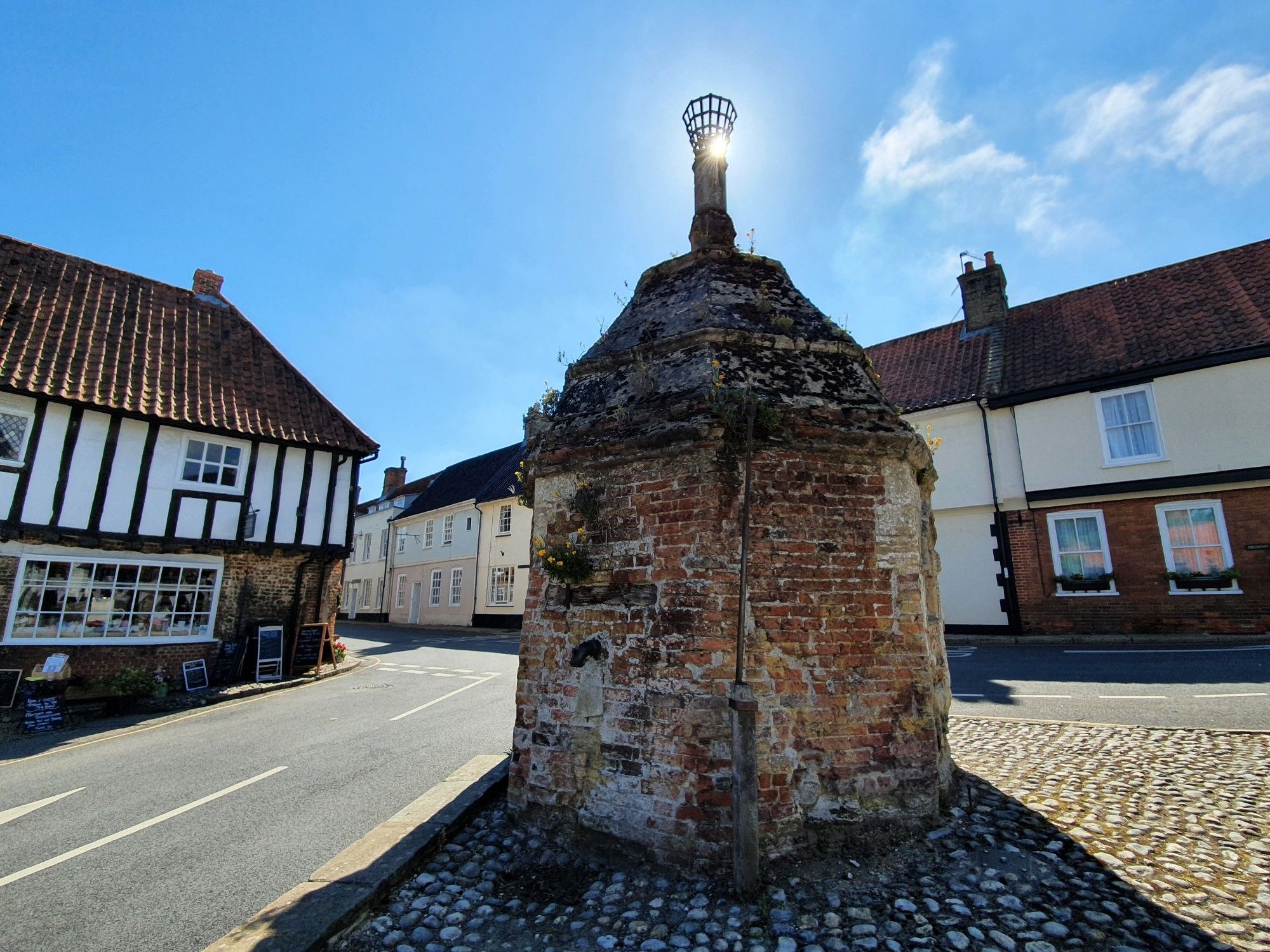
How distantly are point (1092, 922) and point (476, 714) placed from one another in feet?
26.4

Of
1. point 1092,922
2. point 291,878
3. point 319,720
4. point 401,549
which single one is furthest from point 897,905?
point 401,549

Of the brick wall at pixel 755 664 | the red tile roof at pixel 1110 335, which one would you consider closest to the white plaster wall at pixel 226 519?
the brick wall at pixel 755 664

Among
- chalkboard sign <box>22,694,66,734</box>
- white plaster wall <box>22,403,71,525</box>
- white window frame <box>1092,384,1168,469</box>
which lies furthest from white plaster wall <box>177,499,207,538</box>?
white window frame <box>1092,384,1168,469</box>

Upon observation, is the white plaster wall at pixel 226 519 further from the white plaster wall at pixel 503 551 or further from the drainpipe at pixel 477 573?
the drainpipe at pixel 477 573

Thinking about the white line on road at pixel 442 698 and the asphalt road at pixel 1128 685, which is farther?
the white line on road at pixel 442 698

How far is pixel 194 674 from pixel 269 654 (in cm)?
138

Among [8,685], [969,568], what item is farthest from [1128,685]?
[8,685]

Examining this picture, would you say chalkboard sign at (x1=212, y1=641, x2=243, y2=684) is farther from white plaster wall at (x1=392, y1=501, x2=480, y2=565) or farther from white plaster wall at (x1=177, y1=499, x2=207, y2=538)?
white plaster wall at (x1=392, y1=501, x2=480, y2=565)

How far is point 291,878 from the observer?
4.18m

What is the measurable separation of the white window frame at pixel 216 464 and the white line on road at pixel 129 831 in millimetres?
9114

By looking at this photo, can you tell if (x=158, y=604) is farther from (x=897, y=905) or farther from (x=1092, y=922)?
(x=1092, y=922)

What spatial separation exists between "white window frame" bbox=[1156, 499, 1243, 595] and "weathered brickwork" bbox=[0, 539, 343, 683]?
63.6 ft

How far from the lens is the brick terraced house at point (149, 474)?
11.6 metres

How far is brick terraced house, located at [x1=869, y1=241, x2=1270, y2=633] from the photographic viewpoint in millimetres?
13172
